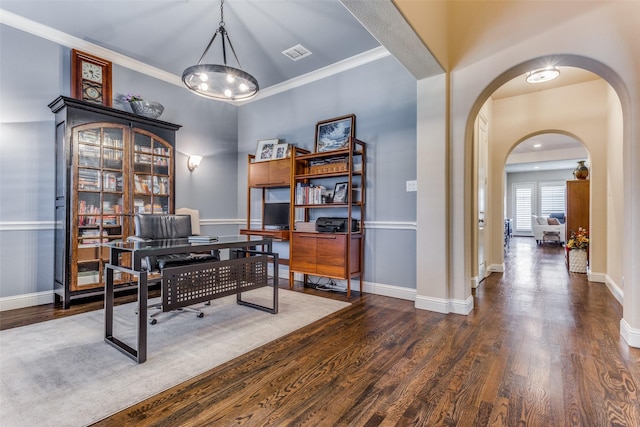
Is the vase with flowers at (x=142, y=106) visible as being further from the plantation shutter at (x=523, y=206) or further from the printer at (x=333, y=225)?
the plantation shutter at (x=523, y=206)

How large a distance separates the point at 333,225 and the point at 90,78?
3.32m

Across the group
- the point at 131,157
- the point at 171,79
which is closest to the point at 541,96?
the point at 171,79

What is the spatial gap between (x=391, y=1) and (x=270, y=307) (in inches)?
109

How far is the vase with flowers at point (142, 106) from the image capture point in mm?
3759

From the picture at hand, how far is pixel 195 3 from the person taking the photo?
288 cm

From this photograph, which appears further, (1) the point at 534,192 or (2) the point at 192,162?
(1) the point at 534,192

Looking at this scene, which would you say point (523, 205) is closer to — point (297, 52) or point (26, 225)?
point (297, 52)

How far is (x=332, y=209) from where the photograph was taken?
13.4ft

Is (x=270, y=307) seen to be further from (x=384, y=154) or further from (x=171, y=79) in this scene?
(x=171, y=79)

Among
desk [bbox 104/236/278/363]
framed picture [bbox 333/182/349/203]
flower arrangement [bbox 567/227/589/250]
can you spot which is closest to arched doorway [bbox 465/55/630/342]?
flower arrangement [bbox 567/227/589/250]

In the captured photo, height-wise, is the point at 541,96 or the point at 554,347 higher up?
the point at 541,96

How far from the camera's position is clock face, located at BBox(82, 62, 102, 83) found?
3.51 meters

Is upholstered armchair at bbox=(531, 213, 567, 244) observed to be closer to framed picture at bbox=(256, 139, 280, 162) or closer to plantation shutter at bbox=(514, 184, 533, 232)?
plantation shutter at bbox=(514, 184, 533, 232)

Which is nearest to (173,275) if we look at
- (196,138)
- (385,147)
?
(385,147)
